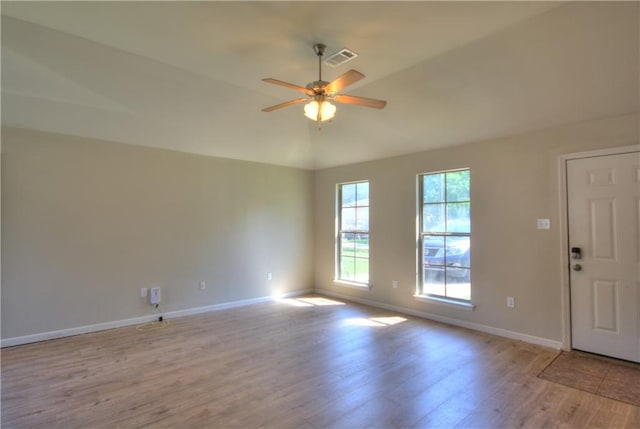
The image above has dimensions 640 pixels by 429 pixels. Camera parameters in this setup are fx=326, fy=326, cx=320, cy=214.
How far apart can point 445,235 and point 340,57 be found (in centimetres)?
275

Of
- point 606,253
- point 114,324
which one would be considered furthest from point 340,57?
point 114,324

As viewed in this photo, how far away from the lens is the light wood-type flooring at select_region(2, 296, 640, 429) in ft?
7.44

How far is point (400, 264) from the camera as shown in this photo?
4.96m

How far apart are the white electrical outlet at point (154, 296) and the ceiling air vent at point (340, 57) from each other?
12.0 ft

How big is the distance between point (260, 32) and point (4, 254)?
3.58m

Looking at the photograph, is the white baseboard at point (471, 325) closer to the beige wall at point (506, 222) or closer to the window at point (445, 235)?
the beige wall at point (506, 222)

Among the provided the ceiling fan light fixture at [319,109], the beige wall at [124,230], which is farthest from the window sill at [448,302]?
the ceiling fan light fixture at [319,109]

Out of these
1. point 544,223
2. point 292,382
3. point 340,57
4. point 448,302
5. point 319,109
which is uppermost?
point 340,57

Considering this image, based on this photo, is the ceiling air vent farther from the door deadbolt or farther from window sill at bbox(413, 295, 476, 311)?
window sill at bbox(413, 295, 476, 311)

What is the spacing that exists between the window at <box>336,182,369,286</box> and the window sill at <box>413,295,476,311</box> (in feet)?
3.58

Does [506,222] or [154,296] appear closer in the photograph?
[506,222]

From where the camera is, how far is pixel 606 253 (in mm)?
3242

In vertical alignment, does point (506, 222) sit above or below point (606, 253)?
above

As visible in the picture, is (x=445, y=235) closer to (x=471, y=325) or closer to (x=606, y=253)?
(x=471, y=325)
